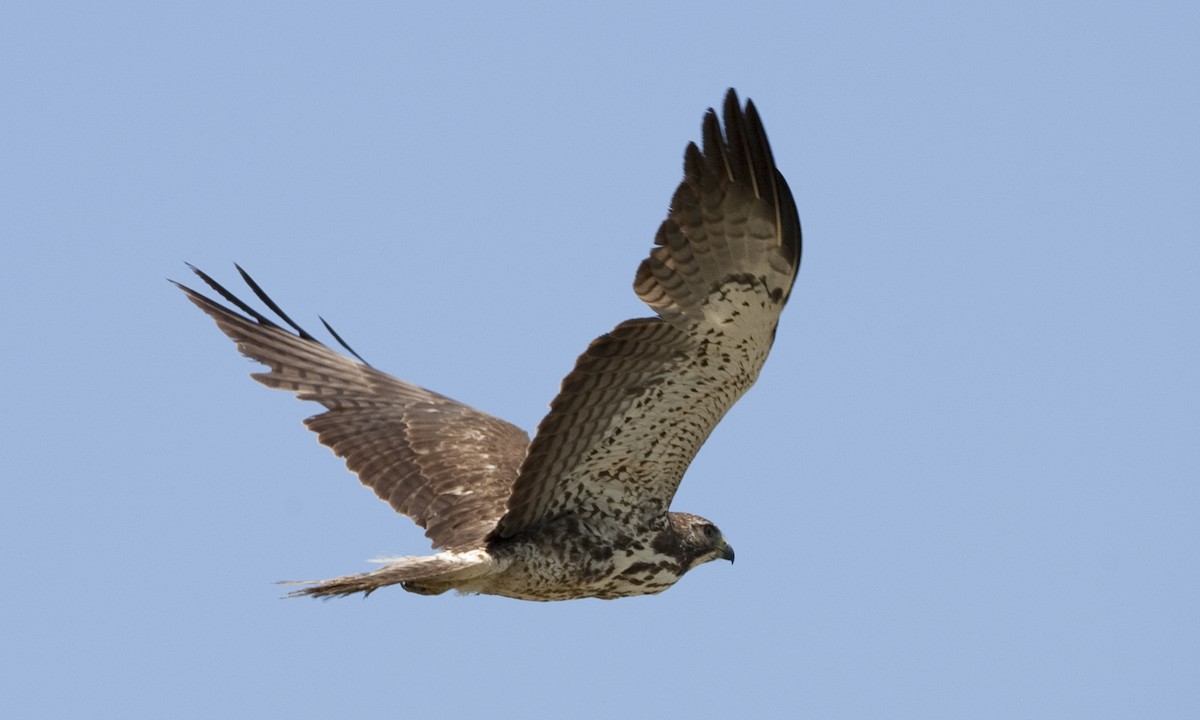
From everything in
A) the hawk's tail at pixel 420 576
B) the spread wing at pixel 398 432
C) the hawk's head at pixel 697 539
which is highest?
the spread wing at pixel 398 432

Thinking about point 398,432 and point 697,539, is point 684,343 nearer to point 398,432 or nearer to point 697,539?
point 697,539

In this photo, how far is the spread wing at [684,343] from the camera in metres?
7.39

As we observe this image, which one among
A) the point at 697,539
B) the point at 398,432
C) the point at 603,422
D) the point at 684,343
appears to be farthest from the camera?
the point at 398,432

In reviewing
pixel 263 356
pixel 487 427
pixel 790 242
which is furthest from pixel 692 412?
pixel 263 356

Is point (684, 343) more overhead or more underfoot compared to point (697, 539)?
more overhead

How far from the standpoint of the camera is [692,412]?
26.8 ft

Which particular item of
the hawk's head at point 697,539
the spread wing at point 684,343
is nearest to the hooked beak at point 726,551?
the hawk's head at point 697,539

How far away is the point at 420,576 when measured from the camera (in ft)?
26.9

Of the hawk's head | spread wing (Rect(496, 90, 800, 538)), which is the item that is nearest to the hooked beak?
the hawk's head

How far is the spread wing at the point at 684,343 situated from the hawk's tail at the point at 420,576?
10.4 inches

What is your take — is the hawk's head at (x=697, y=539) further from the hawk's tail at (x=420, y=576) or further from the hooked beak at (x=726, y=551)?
the hawk's tail at (x=420, y=576)

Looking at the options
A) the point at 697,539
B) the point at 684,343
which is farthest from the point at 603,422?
the point at 697,539

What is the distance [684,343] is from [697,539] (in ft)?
5.64

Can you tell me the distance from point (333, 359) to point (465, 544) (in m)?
2.42
